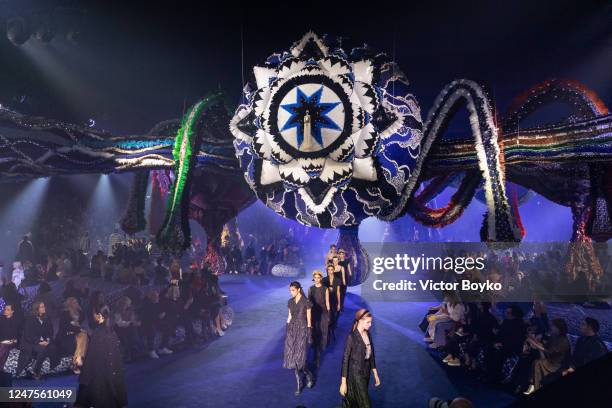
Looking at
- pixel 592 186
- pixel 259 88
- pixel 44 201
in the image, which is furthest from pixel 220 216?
pixel 44 201

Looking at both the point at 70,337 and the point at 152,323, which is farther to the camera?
the point at 152,323

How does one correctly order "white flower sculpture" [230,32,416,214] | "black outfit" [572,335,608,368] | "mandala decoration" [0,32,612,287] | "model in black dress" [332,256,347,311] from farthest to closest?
"model in black dress" [332,256,347,311]
"white flower sculpture" [230,32,416,214]
"black outfit" [572,335,608,368]
"mandala decoration" [0,32,612,287]

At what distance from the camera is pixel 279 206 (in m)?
5.68

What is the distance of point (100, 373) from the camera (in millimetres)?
5129

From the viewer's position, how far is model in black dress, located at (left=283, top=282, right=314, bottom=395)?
18.3 ft

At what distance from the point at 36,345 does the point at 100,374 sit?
2.07m

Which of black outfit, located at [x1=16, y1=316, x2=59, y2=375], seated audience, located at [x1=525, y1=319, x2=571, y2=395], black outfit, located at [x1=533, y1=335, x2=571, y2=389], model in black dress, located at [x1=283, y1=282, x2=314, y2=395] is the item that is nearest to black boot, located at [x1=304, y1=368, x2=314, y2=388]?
model in black dress, located at [x1=283, y1=282, x2=314, y2=395]

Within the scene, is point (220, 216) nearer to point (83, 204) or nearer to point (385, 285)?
point (385, 285)

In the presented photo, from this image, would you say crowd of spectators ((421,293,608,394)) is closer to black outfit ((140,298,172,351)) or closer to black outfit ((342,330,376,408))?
black outfit ((342,330,376,408))

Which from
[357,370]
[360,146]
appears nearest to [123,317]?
[357,370]

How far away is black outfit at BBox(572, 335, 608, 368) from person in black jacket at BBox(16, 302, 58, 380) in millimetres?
7535

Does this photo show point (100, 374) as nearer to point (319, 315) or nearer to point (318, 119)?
point (319, 315)

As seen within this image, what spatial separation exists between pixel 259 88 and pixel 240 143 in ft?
2.60

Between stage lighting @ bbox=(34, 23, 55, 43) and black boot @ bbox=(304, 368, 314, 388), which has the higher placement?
stage lighting @ bbox=(34, 23, 55, 43)
